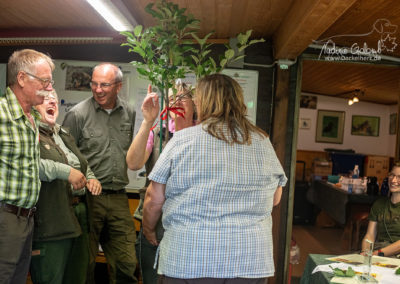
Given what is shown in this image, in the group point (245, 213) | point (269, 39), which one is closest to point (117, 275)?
point (245, 213)

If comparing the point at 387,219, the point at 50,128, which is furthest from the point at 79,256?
the point at 387,219

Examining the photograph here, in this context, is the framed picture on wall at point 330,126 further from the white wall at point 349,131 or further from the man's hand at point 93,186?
the man's hand at point 93,186

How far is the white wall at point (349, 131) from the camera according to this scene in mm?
10281

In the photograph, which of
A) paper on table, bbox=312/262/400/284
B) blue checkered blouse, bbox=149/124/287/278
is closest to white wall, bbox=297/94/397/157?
paper on table, bbox=312/262/400/284

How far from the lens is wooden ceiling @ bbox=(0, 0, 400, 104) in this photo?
2.77 m

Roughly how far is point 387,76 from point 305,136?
13.7 feet

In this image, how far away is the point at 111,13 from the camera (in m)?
3.07

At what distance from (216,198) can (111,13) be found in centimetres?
209

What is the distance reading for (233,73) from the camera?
13.6ft

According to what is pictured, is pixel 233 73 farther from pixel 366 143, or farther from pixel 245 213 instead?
pixel 366 143

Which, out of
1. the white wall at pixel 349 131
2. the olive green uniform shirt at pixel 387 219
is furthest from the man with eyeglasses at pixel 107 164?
the white wall at pixel 349 131

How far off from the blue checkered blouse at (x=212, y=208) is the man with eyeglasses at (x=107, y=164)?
4.84 feet

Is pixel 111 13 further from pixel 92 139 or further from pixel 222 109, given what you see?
pixel 222 109

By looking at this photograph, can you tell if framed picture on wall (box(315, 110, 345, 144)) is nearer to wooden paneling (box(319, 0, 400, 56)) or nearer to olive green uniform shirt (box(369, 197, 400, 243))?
wooden paneling (box(319, 0, 400, 56))
